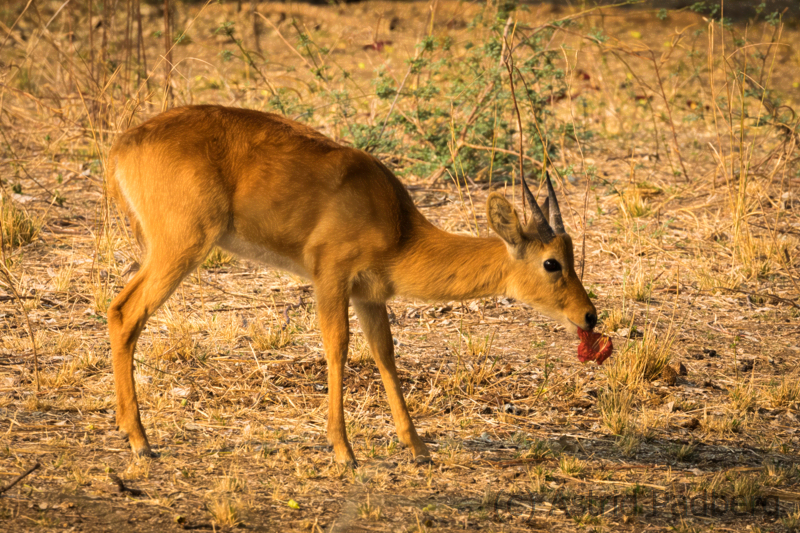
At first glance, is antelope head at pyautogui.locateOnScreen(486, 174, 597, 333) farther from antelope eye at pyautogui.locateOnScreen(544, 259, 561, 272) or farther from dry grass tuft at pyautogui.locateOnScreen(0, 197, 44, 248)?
dry grass tuft at pyautogui.locateOnScreen(0, 197, 44, 248)

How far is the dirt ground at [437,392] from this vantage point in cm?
412

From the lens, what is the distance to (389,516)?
402cm

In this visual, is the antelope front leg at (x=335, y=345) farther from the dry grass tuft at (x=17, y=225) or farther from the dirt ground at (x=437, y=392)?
the dry grass tuft at (x=17, y=225)

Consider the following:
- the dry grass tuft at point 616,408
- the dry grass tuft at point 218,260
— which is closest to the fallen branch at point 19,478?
the dry grass tuft at point 616,408

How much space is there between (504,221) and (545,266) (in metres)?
0.33

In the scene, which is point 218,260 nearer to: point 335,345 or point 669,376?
point 335,345

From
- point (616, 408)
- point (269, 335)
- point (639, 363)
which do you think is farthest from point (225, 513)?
point (639, 363)

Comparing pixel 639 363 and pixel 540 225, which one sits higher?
pixel 540 225

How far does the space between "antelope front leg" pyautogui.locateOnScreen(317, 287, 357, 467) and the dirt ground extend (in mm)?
176

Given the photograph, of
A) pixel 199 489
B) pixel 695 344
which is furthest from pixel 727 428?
pixel 199 489

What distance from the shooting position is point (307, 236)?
4719 millimetres

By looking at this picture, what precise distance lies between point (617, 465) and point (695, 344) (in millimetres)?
2029

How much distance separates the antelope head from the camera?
465 cm

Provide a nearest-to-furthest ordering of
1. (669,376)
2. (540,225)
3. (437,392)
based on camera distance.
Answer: (540,225)
(437,392)
(669,376)
